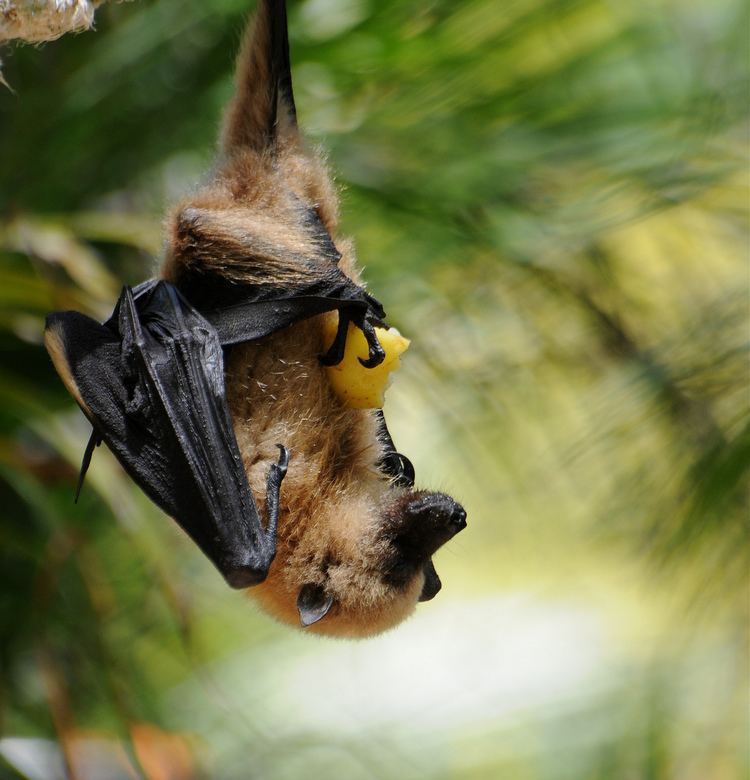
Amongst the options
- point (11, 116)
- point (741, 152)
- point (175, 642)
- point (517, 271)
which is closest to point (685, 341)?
point (741, 152)

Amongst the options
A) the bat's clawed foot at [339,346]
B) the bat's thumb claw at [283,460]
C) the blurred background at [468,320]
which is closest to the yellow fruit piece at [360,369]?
the bat's clawed foot at [339,346]

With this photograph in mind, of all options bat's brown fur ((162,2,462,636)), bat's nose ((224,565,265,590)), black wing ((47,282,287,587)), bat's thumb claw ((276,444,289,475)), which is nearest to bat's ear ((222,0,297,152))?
bat's brown fur ((162,2,462,636))

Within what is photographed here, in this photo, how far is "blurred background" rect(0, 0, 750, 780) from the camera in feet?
4.73

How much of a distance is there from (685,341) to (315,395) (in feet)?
2.06

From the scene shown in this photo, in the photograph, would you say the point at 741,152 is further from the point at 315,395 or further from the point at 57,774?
the point at 57,774

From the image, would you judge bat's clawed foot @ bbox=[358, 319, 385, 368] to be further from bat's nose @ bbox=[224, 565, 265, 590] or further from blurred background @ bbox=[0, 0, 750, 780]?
blurred background @ bbox=[0, 0, 750, 780]

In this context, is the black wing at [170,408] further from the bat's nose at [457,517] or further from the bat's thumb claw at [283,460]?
the bat's nose at [457,517]

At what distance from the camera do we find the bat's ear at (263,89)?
3.32 ft

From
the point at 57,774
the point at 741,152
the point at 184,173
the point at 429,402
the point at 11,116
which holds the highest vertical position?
the point at 11,116

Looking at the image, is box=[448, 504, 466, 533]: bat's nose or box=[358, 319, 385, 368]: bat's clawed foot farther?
box=[448, 504, 466, 533]: bat's nose

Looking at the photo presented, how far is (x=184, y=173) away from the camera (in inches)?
71.7

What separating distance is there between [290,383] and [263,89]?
0.30 m

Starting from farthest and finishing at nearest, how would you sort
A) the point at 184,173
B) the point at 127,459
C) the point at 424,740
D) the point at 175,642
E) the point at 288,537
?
the point at 424,740 → the point at 175,642 → the point at 184,173 → the point at 288,537 → the point at 127,459

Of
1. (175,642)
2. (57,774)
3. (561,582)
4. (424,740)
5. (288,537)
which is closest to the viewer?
(288,537)
